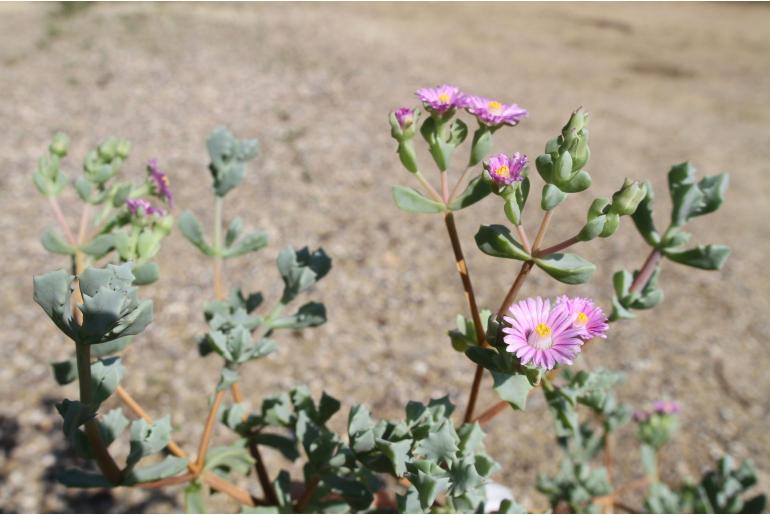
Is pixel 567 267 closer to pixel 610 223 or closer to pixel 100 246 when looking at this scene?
pixel 610 223

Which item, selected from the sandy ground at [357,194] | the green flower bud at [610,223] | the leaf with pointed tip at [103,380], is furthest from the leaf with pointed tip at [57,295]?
the sandy ground at [357,194]

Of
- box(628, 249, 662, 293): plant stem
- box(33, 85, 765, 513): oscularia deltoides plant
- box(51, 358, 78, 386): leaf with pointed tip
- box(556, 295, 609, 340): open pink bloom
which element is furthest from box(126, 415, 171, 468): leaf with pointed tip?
box(628, 249, 662, 293): plant stem

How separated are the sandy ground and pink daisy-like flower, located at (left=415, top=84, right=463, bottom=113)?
125cm

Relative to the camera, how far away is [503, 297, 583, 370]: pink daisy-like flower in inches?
26.1

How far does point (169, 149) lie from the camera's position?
3.21 m

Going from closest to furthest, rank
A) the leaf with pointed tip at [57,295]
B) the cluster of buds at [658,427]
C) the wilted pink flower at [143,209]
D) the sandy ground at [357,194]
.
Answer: the leaf with pointed tip at [57,295] → the wilted pink flower at [143,209] → the cluster of buds at [658,427] → the sandy ground at [357,194]

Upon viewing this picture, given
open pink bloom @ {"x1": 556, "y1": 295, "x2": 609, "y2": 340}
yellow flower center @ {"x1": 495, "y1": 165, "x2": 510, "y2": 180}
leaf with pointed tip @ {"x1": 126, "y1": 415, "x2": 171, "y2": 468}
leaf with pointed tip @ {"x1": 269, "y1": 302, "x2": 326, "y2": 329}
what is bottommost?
leaf with pointed tip @ {"x1": 126, "y1": 415, "x2": 171, "y2": 468}

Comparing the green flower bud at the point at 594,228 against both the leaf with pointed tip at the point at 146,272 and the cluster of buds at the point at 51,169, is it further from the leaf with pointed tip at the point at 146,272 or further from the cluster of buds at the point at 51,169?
the cluster of buds at the point at 51,169

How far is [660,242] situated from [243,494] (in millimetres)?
671

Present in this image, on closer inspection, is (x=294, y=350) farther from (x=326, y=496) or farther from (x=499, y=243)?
(x=499, y=243)

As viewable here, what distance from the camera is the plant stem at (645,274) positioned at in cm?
95

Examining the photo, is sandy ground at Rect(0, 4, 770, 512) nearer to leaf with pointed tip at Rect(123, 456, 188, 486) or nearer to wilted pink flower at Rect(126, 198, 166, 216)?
leaf with pointed tip at Rect(123, 456, 188, 486)

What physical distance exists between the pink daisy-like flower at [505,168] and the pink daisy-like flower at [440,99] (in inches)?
4.7

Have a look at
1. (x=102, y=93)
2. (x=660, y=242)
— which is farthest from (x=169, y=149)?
(x=660, y=242)
